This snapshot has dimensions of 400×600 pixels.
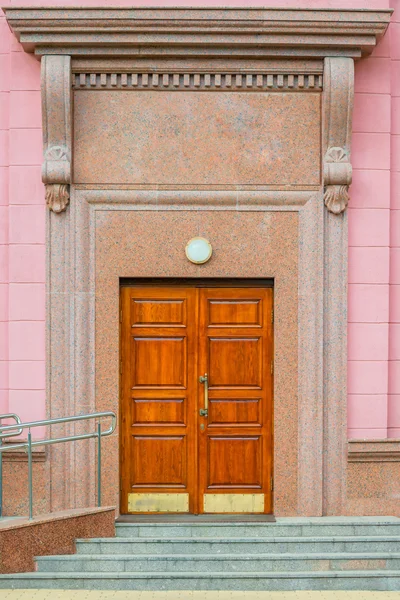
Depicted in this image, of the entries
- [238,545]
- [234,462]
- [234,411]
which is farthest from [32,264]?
[238,545]

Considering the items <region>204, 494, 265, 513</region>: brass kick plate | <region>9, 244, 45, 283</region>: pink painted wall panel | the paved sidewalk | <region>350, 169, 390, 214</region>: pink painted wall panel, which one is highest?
<region>350, 169, 390, 214</region>: pink painted wall panel

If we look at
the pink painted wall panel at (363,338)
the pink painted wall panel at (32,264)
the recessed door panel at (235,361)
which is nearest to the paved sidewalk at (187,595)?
the recessed door panel at (235,361)

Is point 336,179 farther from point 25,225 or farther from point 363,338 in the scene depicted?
point 25,225

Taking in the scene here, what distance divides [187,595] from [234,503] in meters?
1.81

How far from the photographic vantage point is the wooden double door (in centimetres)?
994

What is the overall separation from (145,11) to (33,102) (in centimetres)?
151

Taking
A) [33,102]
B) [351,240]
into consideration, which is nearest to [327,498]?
[351,240]

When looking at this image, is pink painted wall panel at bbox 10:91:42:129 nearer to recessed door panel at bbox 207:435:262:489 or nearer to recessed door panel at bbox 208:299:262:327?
recessed door panel at bbox 208:299:262:327

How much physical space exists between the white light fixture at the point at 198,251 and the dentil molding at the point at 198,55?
1.34 meters

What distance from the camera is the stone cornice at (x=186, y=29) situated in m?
9.34

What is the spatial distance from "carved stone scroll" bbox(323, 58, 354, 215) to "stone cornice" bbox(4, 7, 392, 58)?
0.27 metres

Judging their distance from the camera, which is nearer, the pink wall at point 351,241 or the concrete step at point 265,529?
the concrete step at point 265,529

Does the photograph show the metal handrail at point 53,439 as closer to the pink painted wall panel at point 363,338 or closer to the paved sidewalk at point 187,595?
the paved sidewalk at point 187,595

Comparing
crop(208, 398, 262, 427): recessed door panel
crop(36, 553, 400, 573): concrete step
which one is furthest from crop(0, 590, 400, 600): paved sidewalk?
crop(208, 398, 262, 427): recessed door panel
